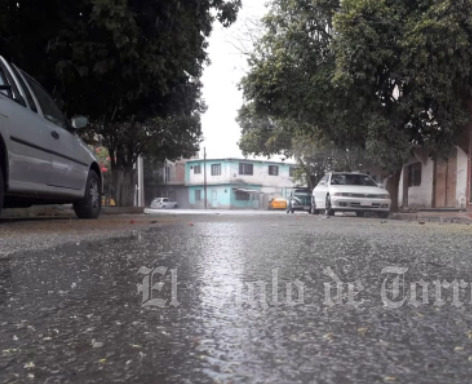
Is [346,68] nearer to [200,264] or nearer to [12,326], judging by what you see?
[200,264]

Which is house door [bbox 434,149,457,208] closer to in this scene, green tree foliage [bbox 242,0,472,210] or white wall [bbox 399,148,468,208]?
white wall [bbox 399,148,468,208]

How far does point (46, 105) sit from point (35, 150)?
2.96ft

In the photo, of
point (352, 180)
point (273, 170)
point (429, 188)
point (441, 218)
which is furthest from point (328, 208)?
point (273, 170)

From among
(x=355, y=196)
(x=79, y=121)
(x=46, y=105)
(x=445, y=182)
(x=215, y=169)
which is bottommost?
(x=355, y=196)

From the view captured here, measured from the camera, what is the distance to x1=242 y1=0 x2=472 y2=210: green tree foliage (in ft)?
43.2

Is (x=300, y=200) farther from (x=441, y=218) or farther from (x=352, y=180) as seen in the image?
(x=441, y=218)

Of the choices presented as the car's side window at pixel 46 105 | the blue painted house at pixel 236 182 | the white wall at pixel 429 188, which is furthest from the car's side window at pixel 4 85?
the blue painted house at pixel 236 182

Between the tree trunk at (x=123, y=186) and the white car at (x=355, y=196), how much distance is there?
6.90 meters

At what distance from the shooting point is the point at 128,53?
339 inches

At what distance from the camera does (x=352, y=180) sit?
614 inches

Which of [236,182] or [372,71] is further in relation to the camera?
[236,182]

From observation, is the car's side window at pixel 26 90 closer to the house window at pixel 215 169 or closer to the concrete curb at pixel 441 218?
the concrete curb at pixel 441 218

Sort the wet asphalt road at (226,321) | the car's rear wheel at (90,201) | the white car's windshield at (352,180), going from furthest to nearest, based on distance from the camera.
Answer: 1. the white car's windshield at (352,180)
2. the car's rear wheel at (90,201)
3. the wet asphalt road at (226,321)

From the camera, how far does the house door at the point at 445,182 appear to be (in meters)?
19.0
